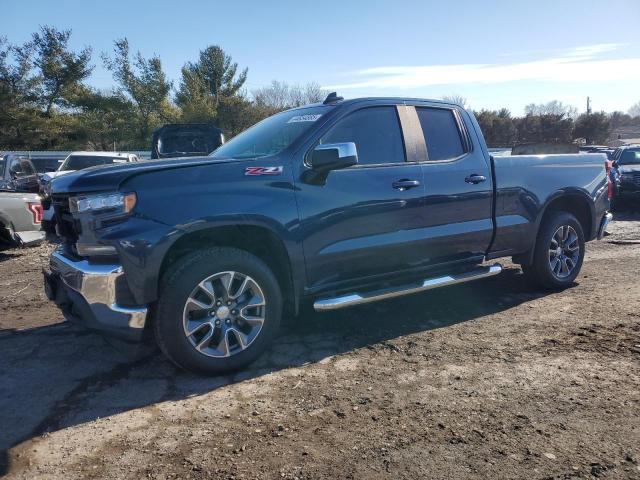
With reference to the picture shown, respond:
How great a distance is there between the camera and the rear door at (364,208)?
4160 millimetres

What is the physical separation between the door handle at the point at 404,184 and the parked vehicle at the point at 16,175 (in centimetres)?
1139

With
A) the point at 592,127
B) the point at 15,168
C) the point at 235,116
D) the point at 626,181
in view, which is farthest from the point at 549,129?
the point at 15,168

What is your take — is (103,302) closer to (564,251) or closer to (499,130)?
(564,251)

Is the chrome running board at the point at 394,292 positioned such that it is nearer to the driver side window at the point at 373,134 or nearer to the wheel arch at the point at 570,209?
the wheel arch at the point at 570,209

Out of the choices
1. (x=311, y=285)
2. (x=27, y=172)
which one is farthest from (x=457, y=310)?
(x=27, y=172)

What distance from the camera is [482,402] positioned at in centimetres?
336

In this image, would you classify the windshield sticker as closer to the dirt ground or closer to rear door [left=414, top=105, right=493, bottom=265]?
rear door [left=414, top=105, right=493, bottom=265]

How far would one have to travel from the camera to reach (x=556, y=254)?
19.5 feet

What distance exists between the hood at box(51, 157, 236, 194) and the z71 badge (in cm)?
17

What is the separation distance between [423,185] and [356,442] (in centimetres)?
251

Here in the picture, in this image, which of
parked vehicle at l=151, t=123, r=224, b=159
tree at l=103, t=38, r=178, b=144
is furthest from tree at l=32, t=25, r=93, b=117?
parked vehicle at l=151, t=123, r=224, b=159

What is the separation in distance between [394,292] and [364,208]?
757mm

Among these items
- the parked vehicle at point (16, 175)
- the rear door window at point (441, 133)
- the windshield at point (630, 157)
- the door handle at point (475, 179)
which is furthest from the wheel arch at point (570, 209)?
the parked vehicle at point (16, 175)

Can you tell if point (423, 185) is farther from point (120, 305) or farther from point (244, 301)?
point (120, 305)
